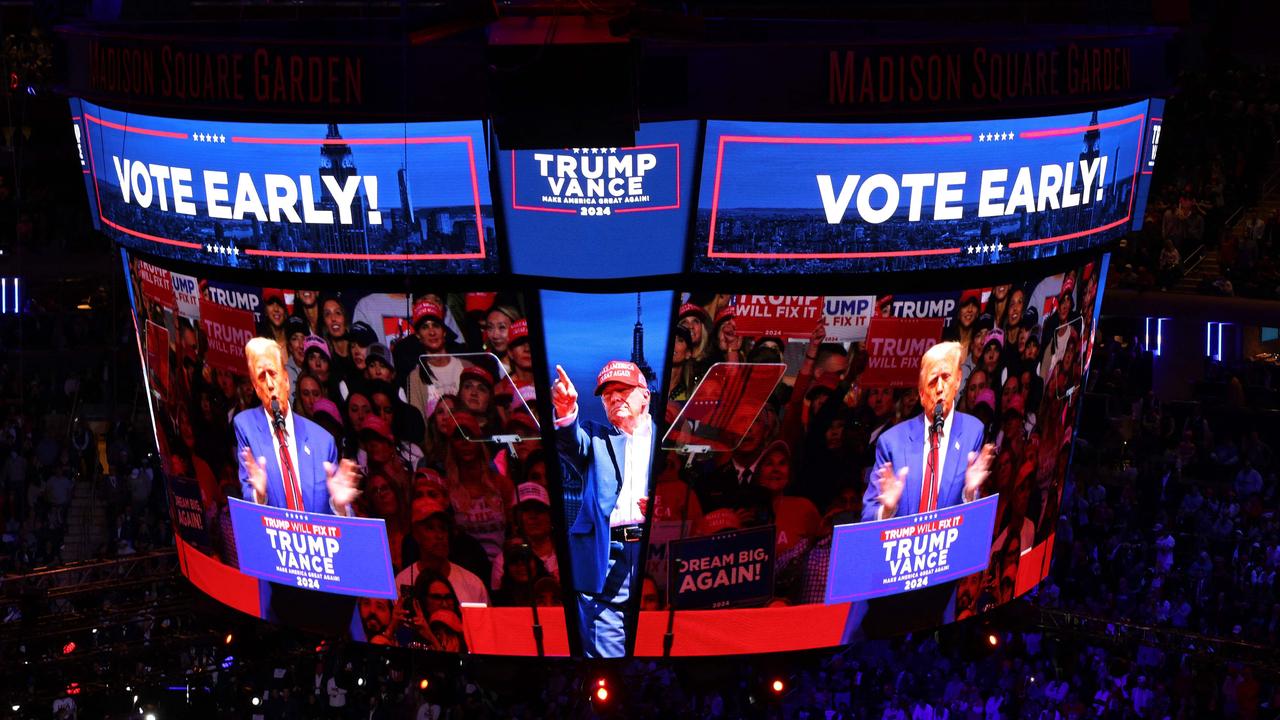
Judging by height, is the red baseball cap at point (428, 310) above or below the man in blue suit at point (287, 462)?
above

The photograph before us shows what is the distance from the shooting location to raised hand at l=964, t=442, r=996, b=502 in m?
14.0

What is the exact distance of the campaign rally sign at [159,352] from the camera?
14383 mm

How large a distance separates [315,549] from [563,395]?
2.62 m

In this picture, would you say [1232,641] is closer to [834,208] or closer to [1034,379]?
[1034,379]

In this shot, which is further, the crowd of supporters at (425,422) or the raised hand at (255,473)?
the raised hand at (255,473)

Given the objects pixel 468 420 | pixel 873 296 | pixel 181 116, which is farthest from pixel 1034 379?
pixel 181 116

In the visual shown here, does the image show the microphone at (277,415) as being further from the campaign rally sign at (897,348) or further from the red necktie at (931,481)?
the red necktie at (931,481)

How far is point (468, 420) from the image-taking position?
13109 mm

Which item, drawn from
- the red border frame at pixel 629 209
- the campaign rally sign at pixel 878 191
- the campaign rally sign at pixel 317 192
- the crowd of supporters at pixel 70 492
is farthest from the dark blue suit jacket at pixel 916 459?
the crowd of supporters at pixel 70 492

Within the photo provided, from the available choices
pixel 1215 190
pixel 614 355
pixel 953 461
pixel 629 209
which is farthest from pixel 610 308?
pixel 1215 190

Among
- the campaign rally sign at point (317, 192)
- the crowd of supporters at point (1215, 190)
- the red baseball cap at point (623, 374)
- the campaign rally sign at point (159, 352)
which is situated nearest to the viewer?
the campaign rally sign at point (317, 192)

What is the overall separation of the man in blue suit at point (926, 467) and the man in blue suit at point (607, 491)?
1901 mm

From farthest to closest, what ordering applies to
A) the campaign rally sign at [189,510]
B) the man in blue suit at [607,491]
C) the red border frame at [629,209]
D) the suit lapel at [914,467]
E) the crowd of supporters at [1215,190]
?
the crowd of supporters at [1215,190]
the campaign rally sign at [189,510]
the suit lapel at [914,467]
the man in blue suit at [607,491]
the red border frame at [629,209]

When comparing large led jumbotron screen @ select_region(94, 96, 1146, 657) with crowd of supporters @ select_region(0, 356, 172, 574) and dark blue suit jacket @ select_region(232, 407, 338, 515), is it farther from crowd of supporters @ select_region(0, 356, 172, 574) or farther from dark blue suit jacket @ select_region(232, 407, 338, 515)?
crowd of supporters @ select_region(0, 356, 172, 574)
